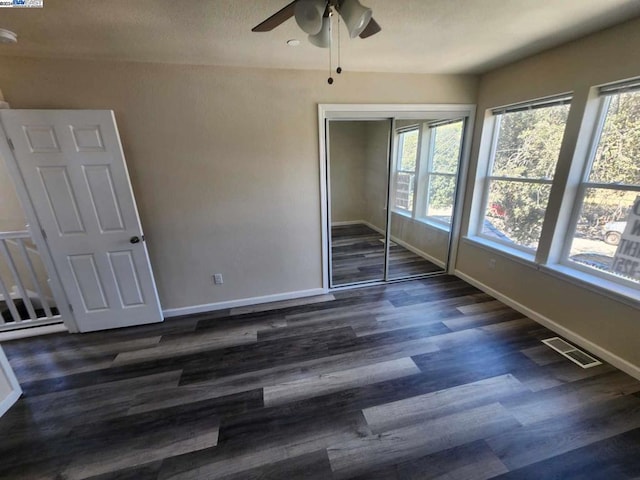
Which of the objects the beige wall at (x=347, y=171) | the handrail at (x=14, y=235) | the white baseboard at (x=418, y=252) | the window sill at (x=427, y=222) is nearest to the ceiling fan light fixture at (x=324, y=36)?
the beige wall at (x=347, y=171)

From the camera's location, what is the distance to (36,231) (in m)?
2.37

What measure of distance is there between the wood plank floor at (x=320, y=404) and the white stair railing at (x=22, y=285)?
29 cm

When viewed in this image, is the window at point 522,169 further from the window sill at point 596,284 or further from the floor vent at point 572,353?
the floor vent at point 572,353

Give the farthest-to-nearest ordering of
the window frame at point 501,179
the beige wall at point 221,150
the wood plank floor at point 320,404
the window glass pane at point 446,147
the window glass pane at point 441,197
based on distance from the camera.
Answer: the window glass pane at point 441,197 → the window glass pane at point 446,147 → the window frame at point 501,179 → the beige wall at point 221,150 → the wood plank floor at point 320,404

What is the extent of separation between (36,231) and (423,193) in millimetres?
4610

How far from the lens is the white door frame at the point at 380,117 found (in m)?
2.80

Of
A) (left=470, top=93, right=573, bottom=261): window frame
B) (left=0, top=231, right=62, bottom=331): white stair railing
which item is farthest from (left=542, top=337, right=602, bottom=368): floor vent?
(left=0, top=231, right=62, bottom=331): white stair railing

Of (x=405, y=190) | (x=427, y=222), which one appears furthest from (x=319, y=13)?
(x=427, y=222)

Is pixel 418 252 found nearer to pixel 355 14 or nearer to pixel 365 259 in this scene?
pixel 365 259

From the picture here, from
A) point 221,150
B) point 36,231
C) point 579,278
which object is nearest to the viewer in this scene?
point 579,278

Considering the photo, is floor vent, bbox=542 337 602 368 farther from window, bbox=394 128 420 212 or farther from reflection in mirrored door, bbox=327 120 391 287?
window, bbox=394 128 420 212

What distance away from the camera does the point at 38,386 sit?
2055mm

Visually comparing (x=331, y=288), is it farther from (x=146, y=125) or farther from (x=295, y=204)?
(x=146, y=125)

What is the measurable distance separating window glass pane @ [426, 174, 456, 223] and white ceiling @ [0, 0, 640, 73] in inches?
58.4
